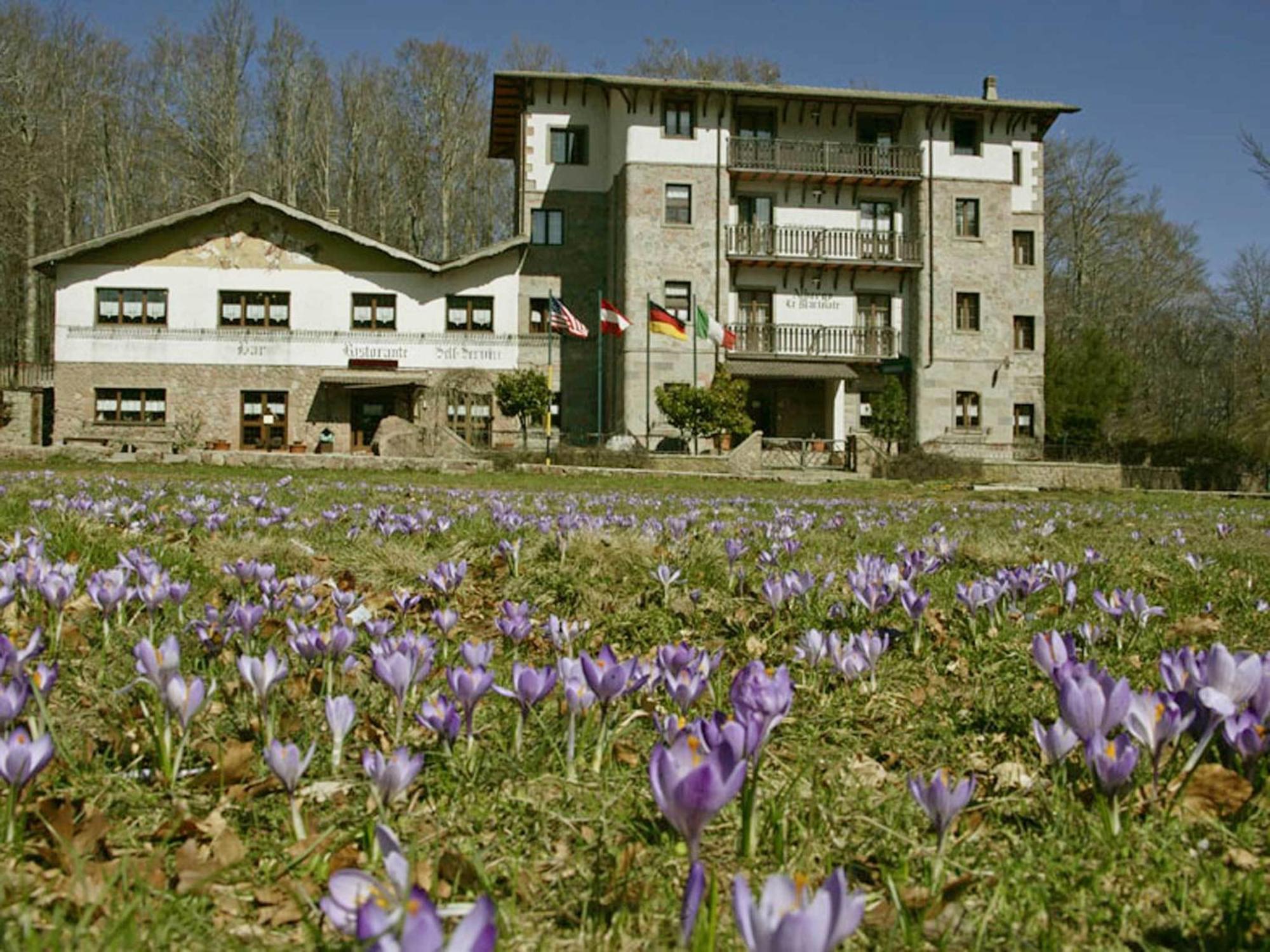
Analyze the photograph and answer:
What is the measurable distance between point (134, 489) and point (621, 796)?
852cm

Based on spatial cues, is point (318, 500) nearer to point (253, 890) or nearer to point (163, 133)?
point (253, 890)

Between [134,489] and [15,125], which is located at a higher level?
[15,125]

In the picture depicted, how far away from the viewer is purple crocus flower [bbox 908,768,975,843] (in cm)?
142

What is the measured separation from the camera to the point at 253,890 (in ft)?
4.57

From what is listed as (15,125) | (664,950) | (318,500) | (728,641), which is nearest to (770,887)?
(664,950)

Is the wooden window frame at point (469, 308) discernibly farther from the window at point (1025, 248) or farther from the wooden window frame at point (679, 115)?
the window at point (1025, 248)

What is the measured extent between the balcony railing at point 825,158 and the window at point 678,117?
1626 mm

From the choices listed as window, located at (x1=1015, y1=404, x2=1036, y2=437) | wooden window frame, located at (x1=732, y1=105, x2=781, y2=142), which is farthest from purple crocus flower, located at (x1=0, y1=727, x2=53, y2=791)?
window, located at (x1=1015, y1=404, x2=1036, y2=437)

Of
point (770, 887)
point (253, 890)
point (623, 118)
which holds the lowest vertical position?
point (253, 890)

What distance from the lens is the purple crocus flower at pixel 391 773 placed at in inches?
57.8

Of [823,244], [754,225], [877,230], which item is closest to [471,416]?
[754,225]

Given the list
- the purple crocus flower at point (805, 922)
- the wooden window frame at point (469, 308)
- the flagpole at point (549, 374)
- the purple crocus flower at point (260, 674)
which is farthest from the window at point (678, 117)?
the purple crocus flower at point (805, 922)

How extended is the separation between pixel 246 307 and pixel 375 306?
15.0ft

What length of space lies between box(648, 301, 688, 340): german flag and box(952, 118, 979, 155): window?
43.7 feet
